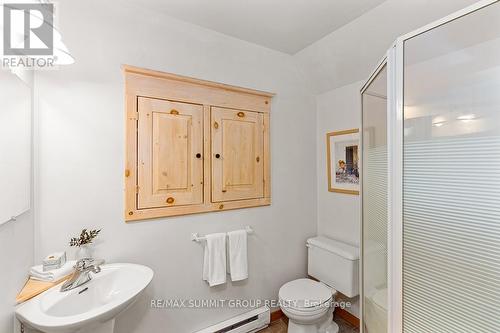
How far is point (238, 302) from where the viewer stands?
6.64ft

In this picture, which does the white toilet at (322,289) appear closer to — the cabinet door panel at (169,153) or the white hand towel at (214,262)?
the white hand towel at (214,262)

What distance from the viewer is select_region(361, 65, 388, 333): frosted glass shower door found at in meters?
1.14

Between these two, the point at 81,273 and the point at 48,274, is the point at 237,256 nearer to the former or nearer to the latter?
the point at 81,273

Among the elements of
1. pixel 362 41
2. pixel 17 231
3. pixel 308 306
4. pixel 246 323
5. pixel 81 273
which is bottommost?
pixel 246 323

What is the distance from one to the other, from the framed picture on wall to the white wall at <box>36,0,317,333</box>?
439mm

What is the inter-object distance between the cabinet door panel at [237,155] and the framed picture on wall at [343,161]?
0.74 meters

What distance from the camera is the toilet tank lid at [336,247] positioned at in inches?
75.7

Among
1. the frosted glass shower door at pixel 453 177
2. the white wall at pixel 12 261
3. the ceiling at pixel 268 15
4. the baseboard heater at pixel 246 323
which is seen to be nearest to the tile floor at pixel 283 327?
the baseboard heater at pixel 246 323

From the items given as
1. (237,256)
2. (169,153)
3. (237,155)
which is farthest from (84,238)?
(237,155)

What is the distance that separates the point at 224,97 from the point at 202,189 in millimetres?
791

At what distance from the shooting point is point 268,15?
1.70 metres

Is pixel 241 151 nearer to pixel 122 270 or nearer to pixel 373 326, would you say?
pixel 122 270

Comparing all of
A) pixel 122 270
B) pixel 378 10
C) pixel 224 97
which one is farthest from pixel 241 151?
pixel 378 10

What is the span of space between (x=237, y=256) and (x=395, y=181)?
4.51 feet
